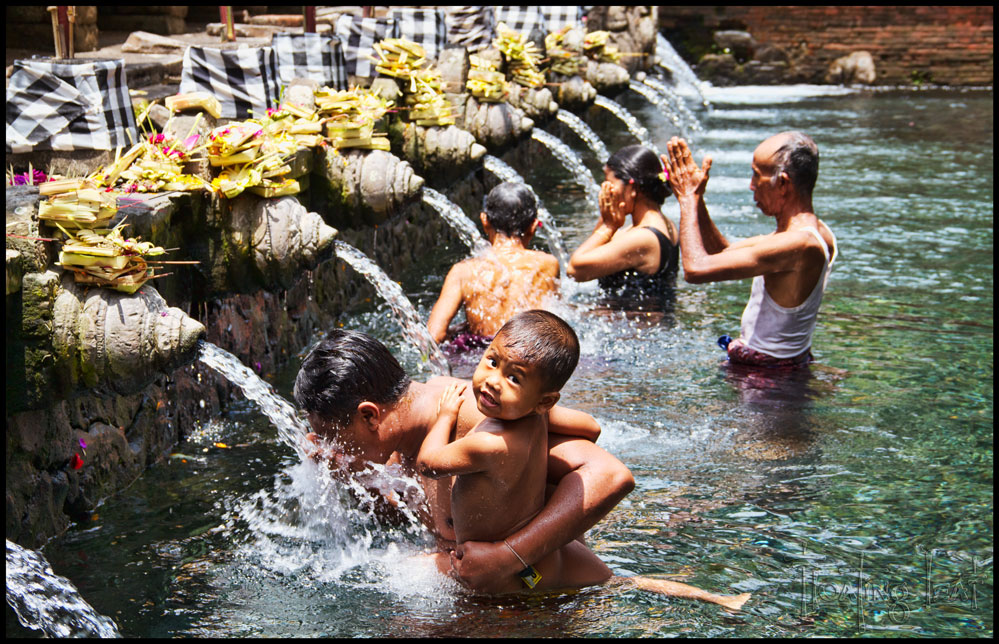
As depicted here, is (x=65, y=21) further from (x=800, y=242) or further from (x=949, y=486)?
(x=949, y=486)

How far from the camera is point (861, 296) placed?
256 inches

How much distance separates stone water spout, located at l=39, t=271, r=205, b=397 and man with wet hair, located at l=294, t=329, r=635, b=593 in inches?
21.9

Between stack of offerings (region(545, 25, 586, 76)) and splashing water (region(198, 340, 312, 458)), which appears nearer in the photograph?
splashing water (region(198, 340, 312, 458))

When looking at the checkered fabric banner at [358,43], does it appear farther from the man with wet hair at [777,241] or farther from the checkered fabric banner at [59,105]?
the man with wet hair at [777,241]

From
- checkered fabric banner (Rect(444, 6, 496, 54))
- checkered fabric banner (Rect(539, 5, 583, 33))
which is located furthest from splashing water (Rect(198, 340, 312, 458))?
checkered fabric banner (Rect(539, 5, 583, 33))

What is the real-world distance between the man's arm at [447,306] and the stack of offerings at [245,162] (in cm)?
89

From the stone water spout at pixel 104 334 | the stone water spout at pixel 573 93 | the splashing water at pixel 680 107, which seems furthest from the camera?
the splashing water at pixel 680 107

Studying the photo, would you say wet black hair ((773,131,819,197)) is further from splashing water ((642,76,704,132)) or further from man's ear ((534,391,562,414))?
splashing water ((642,76,704,132))

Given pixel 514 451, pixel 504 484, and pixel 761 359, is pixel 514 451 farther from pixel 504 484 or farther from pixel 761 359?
pixel 761 359

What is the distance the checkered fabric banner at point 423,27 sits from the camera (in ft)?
28.3

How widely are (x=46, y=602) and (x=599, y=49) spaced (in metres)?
12.1

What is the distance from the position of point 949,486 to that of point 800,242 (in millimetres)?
1078

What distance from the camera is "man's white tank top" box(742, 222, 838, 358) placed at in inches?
173

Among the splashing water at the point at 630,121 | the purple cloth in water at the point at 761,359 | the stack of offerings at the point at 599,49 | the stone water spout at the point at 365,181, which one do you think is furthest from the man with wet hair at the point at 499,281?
the stack of offerings at the point at 599,49
